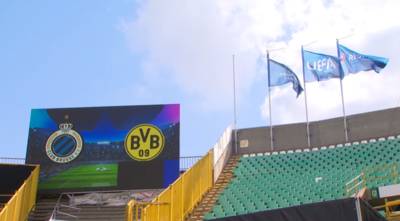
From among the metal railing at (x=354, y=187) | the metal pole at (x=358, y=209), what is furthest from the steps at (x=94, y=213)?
the metal pole at (x=358, y=209)

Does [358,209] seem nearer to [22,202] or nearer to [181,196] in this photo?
[181,196]

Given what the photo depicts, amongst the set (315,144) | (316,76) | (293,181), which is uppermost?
(316,76)

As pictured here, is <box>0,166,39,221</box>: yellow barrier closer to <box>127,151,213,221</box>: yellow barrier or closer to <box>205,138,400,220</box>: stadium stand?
<box>127,151,213,221</box>: yellow barrier

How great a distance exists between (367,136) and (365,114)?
38.5 inches

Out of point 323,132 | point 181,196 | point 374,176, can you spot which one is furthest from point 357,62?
point 181,196

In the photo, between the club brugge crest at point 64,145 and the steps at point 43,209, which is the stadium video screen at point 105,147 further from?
the steps at point 43,209

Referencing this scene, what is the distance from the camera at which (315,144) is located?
23891 mm

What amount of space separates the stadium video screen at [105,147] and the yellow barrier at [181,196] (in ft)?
5.68

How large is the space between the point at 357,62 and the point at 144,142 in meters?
9.69

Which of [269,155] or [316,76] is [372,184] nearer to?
[269,155]

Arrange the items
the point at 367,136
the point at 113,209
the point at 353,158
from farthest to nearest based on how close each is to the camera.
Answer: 1. the point at 367,136
2. the point at 353,158
3. the point at 113,209

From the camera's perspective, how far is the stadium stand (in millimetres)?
17578

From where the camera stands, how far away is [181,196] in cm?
1603

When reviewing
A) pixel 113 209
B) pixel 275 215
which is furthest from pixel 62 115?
pixel 275 215
